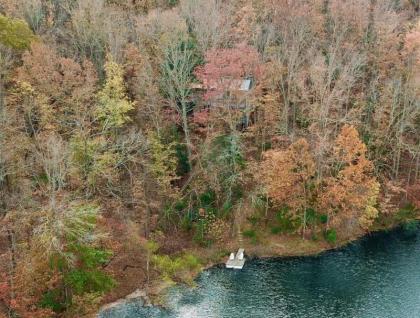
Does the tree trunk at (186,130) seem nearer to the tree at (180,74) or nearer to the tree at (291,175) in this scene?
the tree at (180,74)

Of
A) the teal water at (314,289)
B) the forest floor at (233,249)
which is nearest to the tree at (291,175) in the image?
the forest floor at (233,249)

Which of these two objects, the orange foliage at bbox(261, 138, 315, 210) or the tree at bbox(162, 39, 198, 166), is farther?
the tree at bbox(162, 39, 198, 166)

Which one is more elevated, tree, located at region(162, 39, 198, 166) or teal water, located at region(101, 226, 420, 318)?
tree, located at region(162, 39, 198, 166)

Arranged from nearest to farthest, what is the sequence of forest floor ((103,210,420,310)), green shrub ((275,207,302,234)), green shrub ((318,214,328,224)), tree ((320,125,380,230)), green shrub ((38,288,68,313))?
green shrub ((38,288,68,313)) < forest floor ((103,210,420,310)) < tree ((320,125,380,230)) < green shrub ((275,207,302,234)) < green shrub ((318,214,328,224))

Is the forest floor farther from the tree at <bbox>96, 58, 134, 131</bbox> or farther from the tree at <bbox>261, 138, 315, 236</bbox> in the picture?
the tree at <bbox>96, 58, 134, 131</bbox>

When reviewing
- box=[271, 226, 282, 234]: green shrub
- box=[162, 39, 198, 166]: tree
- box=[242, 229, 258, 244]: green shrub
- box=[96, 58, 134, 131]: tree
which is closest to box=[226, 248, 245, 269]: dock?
box=[242, 229, 258, 244]: green shrub

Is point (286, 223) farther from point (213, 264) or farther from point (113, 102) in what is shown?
point (113, 102)

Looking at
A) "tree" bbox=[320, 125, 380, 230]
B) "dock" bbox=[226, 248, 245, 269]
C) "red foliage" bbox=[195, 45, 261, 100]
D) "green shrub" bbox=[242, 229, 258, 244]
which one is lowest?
"dock" bbox=[226, 248, 245, 269]

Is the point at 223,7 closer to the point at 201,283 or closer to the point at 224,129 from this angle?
the point at 224,129
